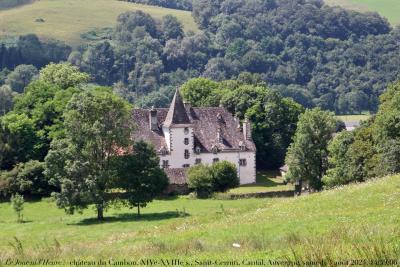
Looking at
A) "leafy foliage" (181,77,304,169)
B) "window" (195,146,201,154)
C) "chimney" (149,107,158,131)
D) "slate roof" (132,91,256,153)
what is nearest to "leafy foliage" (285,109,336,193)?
"slate roof" (132,91,256,153)

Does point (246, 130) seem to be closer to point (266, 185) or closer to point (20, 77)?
point (266, 185)

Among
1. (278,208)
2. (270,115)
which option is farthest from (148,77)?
(278,208)

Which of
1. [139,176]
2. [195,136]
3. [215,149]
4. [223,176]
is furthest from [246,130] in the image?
[139,176]

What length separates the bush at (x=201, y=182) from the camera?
70750mm

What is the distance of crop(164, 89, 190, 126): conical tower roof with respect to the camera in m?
80.0

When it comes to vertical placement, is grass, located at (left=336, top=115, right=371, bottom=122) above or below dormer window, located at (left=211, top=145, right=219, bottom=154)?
below

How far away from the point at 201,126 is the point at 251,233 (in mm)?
54681

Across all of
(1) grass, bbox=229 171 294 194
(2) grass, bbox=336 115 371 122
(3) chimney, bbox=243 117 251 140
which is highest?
(3) chimney, bbox=243 117 251 140

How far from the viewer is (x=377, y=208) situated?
3272 centimetres

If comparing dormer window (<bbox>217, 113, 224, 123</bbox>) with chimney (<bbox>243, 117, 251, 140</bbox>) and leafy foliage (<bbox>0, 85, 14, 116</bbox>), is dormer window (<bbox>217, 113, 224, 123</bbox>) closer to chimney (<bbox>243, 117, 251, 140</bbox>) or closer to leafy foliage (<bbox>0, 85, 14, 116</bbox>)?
chimney (<bbox>243, 117, 251, 140</bbox>)

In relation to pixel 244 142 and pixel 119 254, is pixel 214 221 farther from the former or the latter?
pixel 244 142

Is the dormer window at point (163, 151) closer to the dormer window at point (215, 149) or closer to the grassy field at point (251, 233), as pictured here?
the dormer window at point (215, 149)

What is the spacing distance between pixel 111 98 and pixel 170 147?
22.8 metres

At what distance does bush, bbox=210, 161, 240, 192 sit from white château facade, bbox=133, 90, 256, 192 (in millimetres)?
7637
